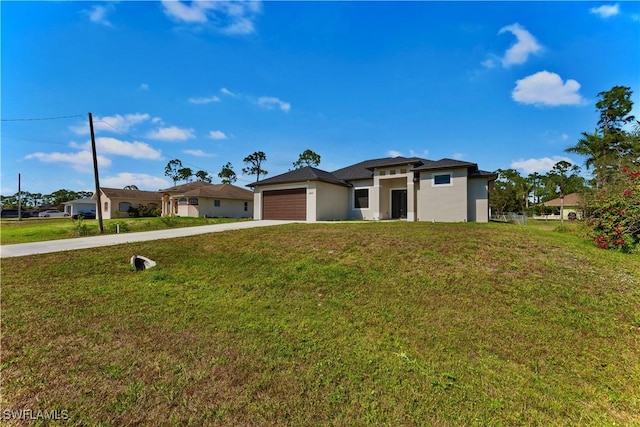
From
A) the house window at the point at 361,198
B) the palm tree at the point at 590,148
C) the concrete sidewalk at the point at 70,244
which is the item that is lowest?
the concrete sidewalk at the point at 70,244

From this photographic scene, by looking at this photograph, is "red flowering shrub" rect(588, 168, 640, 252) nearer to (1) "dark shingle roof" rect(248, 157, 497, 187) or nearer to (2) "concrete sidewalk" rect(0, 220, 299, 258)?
(1) "dark shingle roof" rect(248, 157, 497, 187)

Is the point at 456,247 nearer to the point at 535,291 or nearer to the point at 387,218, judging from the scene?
the point at 535,291

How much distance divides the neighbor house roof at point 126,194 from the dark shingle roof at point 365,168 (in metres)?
27.0

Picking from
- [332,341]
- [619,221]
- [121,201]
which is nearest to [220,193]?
[121,201]

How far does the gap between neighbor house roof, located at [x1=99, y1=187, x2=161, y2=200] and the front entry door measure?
31984 millimetres

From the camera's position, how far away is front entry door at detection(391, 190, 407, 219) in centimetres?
2122

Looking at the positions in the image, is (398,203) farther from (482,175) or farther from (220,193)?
(220,193)

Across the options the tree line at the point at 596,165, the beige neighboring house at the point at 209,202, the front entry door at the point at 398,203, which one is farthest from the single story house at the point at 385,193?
the beige neighboring house at the point at 209,202

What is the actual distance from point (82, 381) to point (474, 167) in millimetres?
18726

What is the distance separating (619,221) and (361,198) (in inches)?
555

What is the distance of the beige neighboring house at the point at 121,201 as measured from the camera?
32.6m

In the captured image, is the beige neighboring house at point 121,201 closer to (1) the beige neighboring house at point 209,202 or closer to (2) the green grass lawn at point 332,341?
(1) the beige neighboring house at point 209,202

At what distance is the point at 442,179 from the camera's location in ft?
56.5

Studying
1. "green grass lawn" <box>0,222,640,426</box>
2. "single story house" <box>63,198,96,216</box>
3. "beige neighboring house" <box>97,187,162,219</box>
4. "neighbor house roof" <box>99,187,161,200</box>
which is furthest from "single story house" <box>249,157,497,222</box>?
"single story house" <box>63,198,96,216</box>
